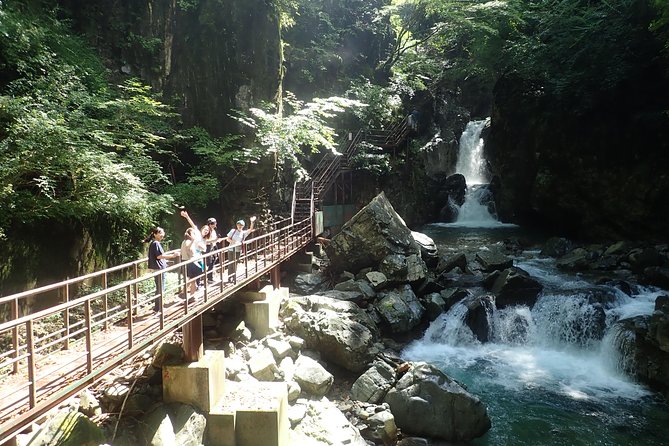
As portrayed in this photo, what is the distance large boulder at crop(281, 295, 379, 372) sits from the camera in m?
10.4

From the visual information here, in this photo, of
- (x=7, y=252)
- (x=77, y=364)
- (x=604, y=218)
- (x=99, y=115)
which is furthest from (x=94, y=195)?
(x=604, y=218)

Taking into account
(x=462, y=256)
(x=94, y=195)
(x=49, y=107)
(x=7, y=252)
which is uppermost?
(x=49, y=107)

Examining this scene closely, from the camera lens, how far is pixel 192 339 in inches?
291

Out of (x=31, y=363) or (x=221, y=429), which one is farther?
(x=221, y=429)

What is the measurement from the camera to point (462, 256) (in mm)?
17109

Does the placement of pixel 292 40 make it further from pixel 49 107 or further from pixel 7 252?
pixel 7 252

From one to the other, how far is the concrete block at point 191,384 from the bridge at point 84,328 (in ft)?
0.92

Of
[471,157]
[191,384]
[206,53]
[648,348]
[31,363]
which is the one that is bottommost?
Result: [648,348]

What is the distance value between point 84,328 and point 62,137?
17.6 feet

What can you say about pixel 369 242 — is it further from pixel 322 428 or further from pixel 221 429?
pixel 221 429

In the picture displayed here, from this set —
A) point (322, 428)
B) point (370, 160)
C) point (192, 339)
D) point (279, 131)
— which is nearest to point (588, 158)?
point (370, 160)

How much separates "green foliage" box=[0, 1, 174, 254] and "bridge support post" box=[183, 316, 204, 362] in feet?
13.6

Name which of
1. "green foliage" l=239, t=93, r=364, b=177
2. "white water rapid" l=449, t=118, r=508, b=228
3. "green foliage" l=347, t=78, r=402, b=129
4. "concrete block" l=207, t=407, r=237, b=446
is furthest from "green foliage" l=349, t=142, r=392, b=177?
"concrete block" l=207, t=407, r=237, b=446

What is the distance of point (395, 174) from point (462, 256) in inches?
451
